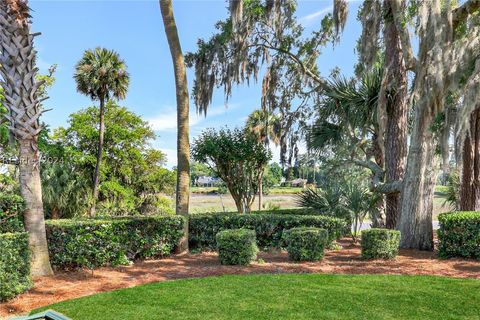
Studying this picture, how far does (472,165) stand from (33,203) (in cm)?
976

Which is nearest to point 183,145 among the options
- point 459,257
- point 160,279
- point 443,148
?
point 160,279

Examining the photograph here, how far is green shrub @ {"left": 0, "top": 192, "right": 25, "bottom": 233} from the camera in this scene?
5992 millimetres

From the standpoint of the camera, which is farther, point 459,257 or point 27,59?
point 459,257

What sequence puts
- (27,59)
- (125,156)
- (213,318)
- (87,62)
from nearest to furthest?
(213,318), (27,59), (87,62), (125,156)

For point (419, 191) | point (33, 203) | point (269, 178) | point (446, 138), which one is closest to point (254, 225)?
point (419, 191)

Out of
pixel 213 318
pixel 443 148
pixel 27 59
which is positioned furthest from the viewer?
pixel 443 148

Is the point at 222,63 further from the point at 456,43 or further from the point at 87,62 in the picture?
the point at 87,62

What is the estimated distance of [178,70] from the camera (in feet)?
29.1

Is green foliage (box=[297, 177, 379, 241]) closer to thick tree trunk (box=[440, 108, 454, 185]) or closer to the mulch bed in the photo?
the mulch bed

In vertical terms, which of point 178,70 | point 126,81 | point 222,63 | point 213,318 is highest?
point 126,81

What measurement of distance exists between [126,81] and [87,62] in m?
2.12

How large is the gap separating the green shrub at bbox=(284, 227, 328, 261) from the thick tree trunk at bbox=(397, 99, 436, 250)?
8.86 ft

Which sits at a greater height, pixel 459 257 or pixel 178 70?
pixel 178 70

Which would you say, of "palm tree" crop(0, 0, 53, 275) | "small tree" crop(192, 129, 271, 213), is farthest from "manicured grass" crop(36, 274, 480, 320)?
"small tree" crop(192, 129, 271, 213)
